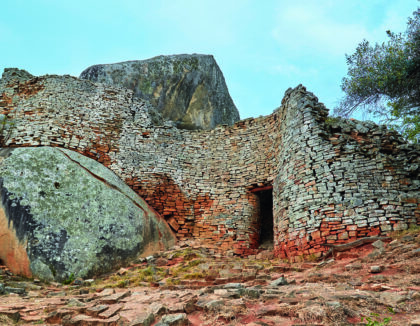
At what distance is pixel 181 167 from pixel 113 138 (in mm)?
2399

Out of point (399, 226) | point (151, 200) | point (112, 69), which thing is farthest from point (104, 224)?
point (112, 69)

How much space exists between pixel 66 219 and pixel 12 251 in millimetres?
1250

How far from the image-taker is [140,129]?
1222 centimetres

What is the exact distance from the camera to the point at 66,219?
330 inches

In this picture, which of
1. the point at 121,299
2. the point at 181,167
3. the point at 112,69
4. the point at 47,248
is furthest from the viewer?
the point at 112,69

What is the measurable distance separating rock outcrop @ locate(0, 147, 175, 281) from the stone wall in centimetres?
121

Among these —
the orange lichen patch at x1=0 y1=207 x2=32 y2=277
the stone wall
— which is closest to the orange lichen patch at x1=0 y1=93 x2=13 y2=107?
the stone wall

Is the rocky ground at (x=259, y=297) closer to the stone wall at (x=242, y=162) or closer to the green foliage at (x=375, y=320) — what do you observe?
the green foliage at (x=375, y=320)

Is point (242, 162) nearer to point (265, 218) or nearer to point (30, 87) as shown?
point (265, 218)

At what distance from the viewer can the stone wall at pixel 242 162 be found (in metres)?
7.94

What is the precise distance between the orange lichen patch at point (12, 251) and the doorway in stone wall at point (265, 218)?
636 centimetres

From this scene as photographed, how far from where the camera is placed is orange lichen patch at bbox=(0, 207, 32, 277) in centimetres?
752

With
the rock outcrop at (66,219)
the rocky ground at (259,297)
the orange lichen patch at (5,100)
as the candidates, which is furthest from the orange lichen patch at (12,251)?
the orange lichen patch at (5,100)

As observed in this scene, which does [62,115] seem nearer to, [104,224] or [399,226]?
[104,224]
